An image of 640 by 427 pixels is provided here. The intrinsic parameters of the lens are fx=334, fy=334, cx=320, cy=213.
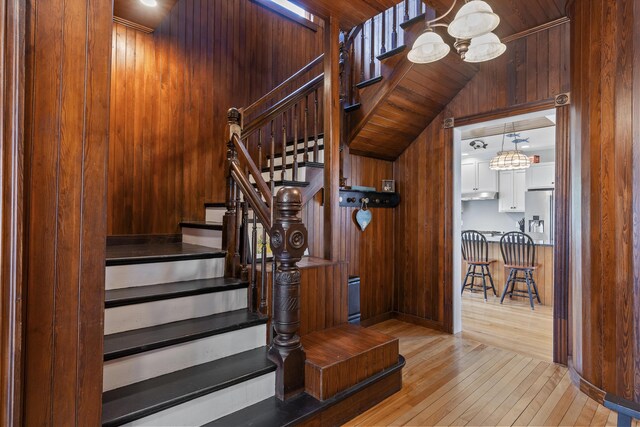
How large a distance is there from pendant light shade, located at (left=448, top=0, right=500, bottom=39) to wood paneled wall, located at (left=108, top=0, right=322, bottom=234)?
2561 millimetres

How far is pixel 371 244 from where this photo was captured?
12.7ft

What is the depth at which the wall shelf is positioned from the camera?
11.6 ft

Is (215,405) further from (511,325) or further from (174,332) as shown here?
(511,325)

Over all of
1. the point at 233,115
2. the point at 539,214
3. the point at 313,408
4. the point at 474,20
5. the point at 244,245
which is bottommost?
the point at 313,408

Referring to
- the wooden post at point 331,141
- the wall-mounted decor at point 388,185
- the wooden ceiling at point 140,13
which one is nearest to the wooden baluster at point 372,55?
the wooden post at point 331,141

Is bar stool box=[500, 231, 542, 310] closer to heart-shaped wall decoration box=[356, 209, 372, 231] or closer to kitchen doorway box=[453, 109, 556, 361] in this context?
kitchen doorway box=[453, 109, 556, 361]

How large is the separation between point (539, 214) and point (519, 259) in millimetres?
2680

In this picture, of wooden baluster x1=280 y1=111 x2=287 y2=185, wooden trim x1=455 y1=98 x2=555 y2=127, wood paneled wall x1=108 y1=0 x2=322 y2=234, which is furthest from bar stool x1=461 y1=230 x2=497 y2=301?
wood paneled wall x1=108 y1=0 x2=322 y2=234

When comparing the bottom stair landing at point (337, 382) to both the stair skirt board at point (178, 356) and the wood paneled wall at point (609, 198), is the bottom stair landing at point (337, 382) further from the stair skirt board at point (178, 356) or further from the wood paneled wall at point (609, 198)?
the wood paneled wall at point (609, 198)

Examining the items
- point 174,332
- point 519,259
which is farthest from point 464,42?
point 519,259

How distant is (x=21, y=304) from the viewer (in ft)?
3.33

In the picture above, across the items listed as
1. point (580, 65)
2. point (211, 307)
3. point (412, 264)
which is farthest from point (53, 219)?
point (412, 264)

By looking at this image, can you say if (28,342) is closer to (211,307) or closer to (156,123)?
(211,307)

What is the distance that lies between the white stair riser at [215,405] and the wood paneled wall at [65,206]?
1.29 ft
